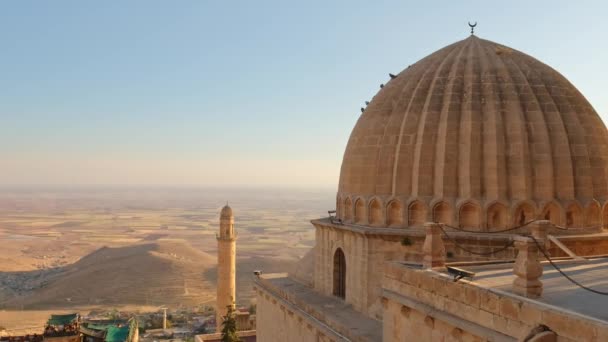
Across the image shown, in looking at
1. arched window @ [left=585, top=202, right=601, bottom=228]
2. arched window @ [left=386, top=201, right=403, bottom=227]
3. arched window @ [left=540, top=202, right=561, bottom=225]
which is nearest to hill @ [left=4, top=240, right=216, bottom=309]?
arched window @ [left=386, top=201, right=403, bottom=227]

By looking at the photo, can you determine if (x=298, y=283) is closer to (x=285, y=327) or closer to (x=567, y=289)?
(x=285, y=327)

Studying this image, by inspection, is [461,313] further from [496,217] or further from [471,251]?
[496,217]

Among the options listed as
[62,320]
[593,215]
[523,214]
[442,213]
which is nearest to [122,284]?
[62,320]

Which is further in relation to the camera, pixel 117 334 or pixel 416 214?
pixel 117 334

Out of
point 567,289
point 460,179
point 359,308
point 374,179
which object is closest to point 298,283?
point 359,308

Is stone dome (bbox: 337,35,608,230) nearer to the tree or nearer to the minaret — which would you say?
the tree

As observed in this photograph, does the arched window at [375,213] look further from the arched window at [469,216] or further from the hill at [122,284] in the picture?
the hill at [122,284]
